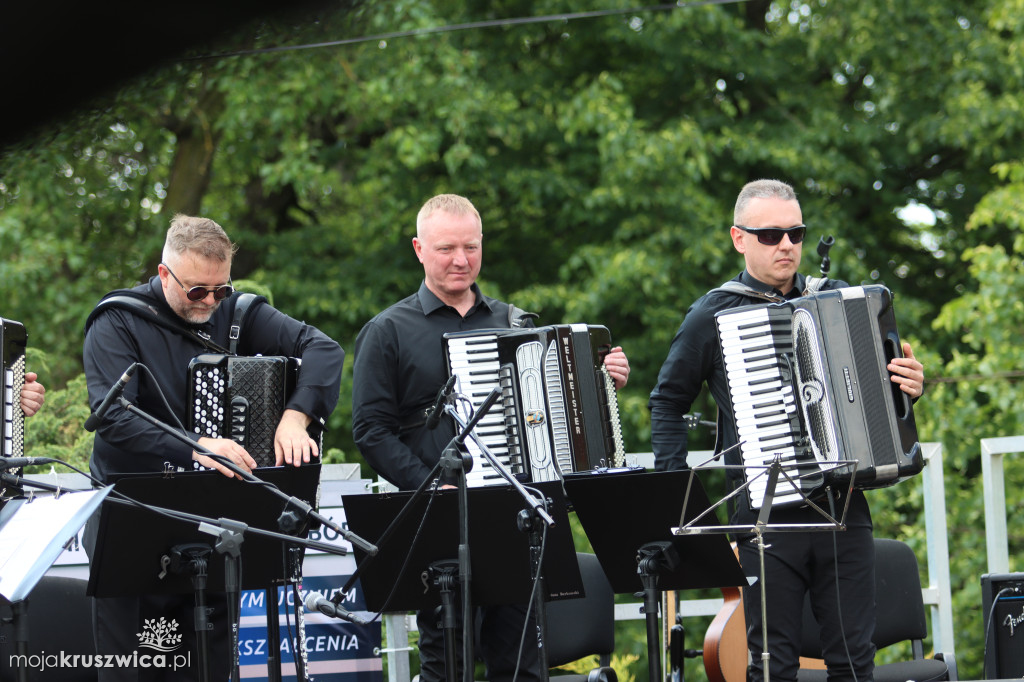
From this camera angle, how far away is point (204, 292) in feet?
13.9

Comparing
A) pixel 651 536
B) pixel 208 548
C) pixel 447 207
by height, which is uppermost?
pixel 447 207

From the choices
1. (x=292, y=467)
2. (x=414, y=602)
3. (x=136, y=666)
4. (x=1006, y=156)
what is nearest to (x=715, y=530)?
(x=414, y=602)

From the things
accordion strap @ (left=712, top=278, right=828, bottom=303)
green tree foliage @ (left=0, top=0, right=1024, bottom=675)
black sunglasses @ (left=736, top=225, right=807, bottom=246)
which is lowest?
accordion strap @ (left=712, top=278, right=828, bottom=303)

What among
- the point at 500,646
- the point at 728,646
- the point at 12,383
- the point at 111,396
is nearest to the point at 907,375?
the point at 728,646

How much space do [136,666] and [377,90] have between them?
705cm

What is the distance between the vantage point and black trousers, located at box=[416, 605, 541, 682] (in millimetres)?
4312

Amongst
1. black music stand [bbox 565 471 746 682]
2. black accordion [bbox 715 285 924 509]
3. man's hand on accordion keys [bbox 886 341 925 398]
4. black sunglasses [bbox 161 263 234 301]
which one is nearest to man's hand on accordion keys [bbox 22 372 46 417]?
black sunglasses [bbox 161 263 234 301]

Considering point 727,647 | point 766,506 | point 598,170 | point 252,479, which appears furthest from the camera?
point 598,170

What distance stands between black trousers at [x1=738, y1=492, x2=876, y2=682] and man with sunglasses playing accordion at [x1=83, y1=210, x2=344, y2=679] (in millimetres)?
1817

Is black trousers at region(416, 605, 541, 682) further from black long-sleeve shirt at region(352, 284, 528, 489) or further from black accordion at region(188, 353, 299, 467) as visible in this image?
black accordion at region(188, 353, 299, 467)

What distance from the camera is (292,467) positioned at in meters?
3.96

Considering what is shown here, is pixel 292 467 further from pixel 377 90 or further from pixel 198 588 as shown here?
pixel 377 90

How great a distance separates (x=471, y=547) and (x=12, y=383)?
1.85m

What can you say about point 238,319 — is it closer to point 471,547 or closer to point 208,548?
point 208,548
